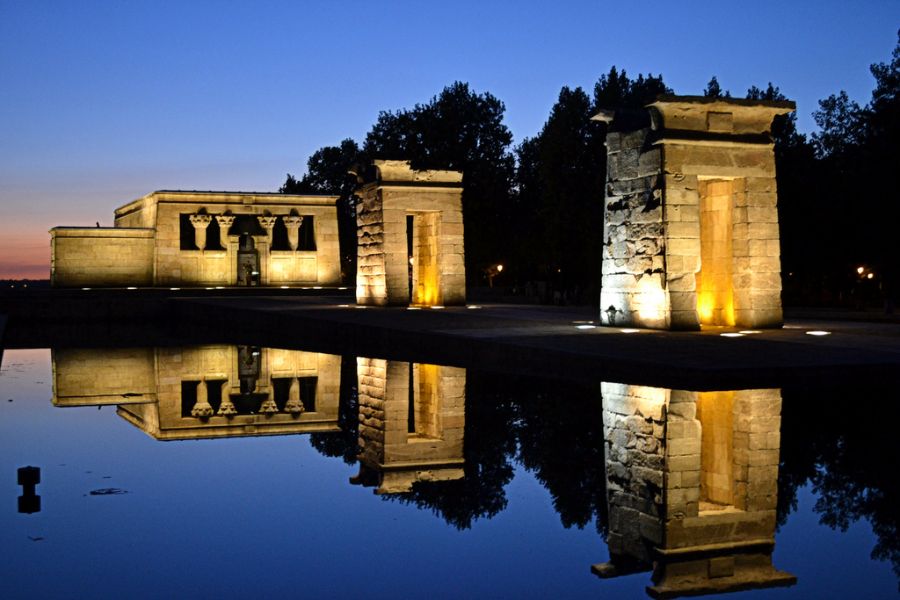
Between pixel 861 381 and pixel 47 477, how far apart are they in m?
8.83

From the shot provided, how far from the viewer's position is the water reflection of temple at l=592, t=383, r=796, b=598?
4.69 metres

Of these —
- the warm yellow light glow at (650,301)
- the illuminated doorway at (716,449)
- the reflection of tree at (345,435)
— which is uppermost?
the warm yellow light glow at (650,301)

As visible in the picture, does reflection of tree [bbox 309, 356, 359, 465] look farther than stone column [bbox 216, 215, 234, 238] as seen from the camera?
No

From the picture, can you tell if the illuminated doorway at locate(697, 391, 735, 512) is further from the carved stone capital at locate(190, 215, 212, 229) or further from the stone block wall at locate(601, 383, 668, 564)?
the carved stone capital at locate(190, 215, 212, 229)

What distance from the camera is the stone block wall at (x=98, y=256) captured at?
44.8 m

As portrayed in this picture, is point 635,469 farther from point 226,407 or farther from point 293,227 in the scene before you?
point 293,227

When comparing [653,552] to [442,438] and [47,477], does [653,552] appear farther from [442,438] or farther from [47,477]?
[47,477]

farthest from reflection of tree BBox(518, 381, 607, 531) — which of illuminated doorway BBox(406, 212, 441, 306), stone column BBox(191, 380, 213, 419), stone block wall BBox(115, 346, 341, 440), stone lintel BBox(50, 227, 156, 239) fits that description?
stone lintel BBox(50, 227, 156, 239)

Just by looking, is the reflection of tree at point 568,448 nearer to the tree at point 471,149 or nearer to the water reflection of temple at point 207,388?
the water reflection of temple at point 207,388

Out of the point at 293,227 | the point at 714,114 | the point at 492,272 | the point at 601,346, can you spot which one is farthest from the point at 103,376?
the point at 492,272

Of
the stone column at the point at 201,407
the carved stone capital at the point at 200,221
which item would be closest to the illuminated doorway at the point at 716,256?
the stone column at the point at 201,407

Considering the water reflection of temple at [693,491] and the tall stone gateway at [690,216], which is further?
the tall stone gateway at [690,216]

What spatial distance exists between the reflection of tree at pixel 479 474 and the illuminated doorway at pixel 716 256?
8.83 meters

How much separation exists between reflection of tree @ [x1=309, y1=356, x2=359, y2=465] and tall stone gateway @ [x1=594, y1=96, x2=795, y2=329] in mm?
6701
